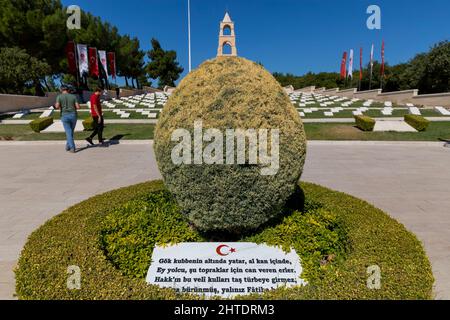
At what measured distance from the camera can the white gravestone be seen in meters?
2.47

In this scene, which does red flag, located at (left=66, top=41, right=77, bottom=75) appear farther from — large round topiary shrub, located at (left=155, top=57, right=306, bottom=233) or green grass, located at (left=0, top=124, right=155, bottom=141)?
large round topiary shrub, located at (left=155, top=57, right=306, bottom=233)

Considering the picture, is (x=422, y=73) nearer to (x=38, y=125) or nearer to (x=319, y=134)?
(x=319, y=134)

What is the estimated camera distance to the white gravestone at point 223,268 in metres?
2.47

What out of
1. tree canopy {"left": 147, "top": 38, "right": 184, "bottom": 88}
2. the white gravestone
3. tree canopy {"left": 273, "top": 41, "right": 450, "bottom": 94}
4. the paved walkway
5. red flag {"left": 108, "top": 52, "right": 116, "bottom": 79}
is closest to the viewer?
the white gravestone

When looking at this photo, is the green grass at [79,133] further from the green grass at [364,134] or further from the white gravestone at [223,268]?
the white gravestone at [223,268]

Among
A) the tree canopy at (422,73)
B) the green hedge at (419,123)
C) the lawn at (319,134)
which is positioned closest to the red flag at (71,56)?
the lawn at (319,134)

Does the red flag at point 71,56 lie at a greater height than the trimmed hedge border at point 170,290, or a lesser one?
greater

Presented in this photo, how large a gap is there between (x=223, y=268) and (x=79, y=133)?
38.7 ft

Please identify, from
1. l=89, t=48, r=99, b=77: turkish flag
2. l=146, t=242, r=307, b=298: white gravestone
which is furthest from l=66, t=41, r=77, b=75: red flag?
l=146, t=242, r=307, b=298: white gravestone

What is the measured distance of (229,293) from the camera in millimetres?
2447

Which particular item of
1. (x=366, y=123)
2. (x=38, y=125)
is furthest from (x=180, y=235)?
(x=38, y=125)

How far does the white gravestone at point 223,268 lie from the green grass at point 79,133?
9.38 m

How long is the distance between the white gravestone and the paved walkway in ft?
4.58
